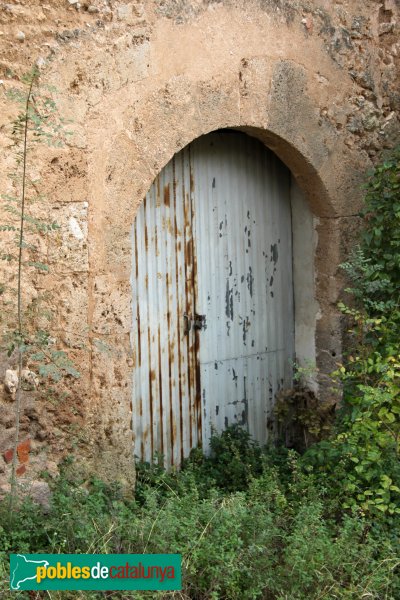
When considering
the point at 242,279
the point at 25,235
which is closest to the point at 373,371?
the point at 242,279

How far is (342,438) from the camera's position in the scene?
4883mm

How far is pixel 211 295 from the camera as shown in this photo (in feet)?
17.5

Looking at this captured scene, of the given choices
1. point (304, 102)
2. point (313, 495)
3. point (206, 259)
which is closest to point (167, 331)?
point (206, 259)

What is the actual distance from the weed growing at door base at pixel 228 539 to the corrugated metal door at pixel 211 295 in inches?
29.1

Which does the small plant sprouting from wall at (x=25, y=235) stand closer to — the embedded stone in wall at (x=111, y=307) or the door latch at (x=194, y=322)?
the embedded stone in wall at (x=111, y=307)

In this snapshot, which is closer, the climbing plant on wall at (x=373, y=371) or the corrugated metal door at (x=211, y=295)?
the climbing plant on wall at (x=373, y=371)

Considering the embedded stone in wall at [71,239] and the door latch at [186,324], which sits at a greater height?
the embedded stone in wall at [71,239]

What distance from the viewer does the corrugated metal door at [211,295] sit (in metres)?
4.96

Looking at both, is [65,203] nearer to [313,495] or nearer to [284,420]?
[313,495]

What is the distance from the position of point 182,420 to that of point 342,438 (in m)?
0.94

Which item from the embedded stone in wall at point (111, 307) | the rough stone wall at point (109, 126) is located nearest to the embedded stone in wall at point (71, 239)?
the rough stone wall at point (109, 126)

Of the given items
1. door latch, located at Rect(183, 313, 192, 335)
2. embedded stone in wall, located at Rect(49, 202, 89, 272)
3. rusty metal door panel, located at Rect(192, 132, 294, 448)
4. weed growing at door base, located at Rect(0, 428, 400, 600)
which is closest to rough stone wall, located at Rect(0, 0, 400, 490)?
embedded stone in wall, located at Rect(49, 202, 89, 272)

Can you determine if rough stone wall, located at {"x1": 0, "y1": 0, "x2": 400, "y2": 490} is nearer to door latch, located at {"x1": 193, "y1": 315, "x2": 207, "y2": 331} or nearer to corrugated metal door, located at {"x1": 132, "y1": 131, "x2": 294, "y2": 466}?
corrugated metal door, located at {"x1": 132, "y1": 131, "x2": 294, "y2": 466}

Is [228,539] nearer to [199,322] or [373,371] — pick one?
[199,322]
